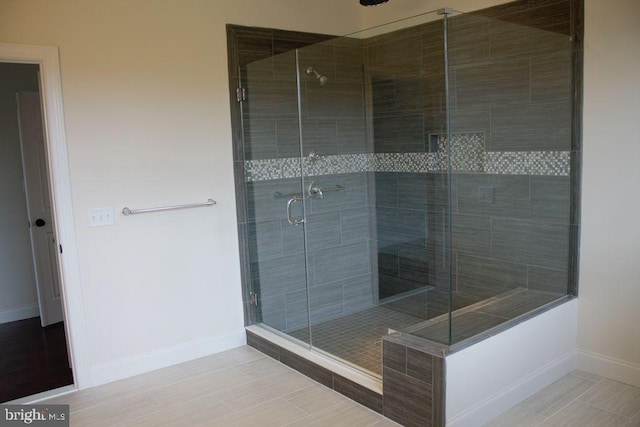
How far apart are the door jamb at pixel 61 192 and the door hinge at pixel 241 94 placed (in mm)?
1154

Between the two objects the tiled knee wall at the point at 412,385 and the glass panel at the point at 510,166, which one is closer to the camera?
the tiled knee wall at the point at 412,385

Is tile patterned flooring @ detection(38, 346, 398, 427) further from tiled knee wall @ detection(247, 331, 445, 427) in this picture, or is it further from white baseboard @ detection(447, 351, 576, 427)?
white baseboard @ detection(447, 351, 576, 427)

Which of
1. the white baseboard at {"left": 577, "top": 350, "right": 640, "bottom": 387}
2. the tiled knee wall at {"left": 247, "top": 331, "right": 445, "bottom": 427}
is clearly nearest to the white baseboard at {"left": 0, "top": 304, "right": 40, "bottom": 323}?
the tiled knee wall at {"left": 247, "top": 331, "right": 445, "bottom": 427}

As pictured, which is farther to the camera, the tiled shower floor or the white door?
the white door

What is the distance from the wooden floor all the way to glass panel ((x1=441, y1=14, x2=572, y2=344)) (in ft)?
8.83

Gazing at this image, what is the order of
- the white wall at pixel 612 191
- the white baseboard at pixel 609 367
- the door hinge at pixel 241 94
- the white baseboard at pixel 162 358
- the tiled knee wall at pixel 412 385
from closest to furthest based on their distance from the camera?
the tiled knee wall at pixel 412 385 → the white wall at pixel 612 191 → the white baseboard at pixel 609 367 → the white baseboard at pixel 162 358 → the door hinge at pixel 241 94

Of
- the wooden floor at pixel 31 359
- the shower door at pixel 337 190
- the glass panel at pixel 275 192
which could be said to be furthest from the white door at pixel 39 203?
the shower door at pixel 337 190

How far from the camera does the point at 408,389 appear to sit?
2572 mm

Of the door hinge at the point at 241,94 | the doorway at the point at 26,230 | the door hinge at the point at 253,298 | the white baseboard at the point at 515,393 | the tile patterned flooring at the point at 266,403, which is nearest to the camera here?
the white baseboard at the point at 515,393

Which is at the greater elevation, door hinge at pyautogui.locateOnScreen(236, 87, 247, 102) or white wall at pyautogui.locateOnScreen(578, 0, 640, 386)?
door hinge at pyautogui.locateOnScreen(236, 87, 247, 102)

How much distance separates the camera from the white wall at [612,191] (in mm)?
2854

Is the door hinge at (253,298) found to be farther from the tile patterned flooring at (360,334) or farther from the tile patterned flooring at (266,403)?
the tile patterned flooring at (266,403)

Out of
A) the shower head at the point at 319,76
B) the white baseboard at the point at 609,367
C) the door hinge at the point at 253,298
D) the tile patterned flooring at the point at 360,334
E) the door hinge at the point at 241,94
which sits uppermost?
the shower head at the point at 319,76

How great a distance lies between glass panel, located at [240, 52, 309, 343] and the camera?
12.1 ft
